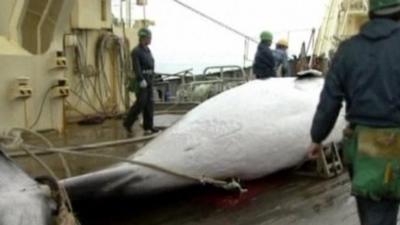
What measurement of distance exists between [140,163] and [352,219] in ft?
6.31

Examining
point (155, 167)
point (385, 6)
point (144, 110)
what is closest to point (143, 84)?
point (144, 110)

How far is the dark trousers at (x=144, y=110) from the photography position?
1020 centimetres

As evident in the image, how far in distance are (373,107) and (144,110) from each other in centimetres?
663

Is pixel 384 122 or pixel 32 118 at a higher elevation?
pixel 384 122

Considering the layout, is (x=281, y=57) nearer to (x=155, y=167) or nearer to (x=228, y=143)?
(x=228, y=143)

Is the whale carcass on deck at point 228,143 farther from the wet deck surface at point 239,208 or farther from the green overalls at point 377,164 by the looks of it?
the green overalls at point 377,164

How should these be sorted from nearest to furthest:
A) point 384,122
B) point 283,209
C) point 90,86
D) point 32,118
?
point 384,122 → point 283,209 → point 32,118 → point 90,86

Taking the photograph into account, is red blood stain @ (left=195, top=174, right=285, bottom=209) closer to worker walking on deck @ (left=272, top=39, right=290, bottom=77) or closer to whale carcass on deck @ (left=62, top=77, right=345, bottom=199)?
whale carcass on deck @ (left=62, top=77, right=345, bottom=199)

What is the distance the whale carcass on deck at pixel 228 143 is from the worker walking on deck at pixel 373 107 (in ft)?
6.37

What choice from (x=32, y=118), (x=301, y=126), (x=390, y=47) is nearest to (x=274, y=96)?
(x=301, y=126)

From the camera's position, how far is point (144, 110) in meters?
10.2

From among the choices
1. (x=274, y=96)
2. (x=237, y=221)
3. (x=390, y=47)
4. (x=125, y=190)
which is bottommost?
(x=237, y=221)

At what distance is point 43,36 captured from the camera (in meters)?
10.3

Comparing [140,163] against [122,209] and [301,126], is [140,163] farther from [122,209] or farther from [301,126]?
[301,126]
